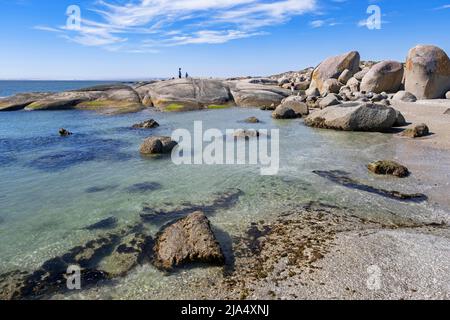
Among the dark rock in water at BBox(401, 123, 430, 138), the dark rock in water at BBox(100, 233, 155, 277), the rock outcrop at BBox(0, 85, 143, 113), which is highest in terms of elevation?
the rock outcrop at BBox(0, 85, 143, 113)

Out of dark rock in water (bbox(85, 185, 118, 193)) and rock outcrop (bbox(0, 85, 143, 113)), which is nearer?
dark rock in water (bbox(85, 185, 118, 193))

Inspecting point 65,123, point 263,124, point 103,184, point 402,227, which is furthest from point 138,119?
point 402,227

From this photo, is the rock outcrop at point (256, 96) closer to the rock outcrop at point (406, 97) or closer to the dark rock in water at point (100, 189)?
the rock outcrop at point (406, 97)

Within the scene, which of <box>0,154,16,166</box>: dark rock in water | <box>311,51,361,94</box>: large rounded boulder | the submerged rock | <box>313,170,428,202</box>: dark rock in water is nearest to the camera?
<box>313,170,428,202</box>: dark rock in water

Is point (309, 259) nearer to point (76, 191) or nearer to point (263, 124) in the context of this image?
point (76, 191)

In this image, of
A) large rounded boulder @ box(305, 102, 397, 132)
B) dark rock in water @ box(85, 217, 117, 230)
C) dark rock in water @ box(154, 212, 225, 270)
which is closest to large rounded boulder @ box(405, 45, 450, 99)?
large rounded boulder @ box(305, 102, 397, 132)

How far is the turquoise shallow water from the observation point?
8.09 metres

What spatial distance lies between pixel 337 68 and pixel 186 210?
139 ft

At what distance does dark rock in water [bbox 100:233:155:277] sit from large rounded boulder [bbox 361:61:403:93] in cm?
3695

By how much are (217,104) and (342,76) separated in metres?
18.2

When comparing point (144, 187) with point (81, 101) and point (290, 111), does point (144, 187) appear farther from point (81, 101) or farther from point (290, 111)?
point (81, 101)

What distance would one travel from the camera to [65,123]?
29609mm

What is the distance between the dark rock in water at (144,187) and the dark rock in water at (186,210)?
5.70ft

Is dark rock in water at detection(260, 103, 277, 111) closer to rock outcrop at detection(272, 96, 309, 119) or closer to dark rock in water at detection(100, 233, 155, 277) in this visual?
rock outcrop at detection(272, 96, 309, 119)
